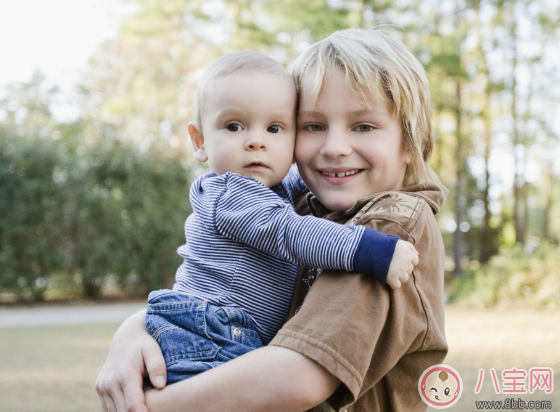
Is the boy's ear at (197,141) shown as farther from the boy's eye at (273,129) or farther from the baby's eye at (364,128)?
the baby's eye at (364,128)

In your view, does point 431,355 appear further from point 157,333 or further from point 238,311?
point 157,333

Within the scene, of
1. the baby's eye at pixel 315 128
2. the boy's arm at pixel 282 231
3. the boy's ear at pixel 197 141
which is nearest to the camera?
the boy's arm at pixel 282 231

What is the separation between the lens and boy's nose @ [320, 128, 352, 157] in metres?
1.61

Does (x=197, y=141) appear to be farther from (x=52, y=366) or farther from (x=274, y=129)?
(x=52, y=366)

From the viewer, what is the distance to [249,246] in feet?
5.49

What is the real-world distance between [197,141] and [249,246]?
584 millimetres

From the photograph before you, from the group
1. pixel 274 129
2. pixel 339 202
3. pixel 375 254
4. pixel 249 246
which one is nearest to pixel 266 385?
pixel 375 254

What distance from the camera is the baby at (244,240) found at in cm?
142

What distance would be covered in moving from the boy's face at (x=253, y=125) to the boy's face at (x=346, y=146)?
83 mm

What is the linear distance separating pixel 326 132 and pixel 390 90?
A: 0.77 ft

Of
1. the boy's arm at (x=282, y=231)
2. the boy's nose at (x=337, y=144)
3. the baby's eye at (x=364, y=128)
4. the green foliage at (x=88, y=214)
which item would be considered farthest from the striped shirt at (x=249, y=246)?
the green foliage at (x=88, y=214)

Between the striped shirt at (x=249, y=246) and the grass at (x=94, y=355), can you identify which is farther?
the grass at (x=94, y=355)

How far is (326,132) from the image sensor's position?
1696 millimetres

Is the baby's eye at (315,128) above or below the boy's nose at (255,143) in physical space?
above
